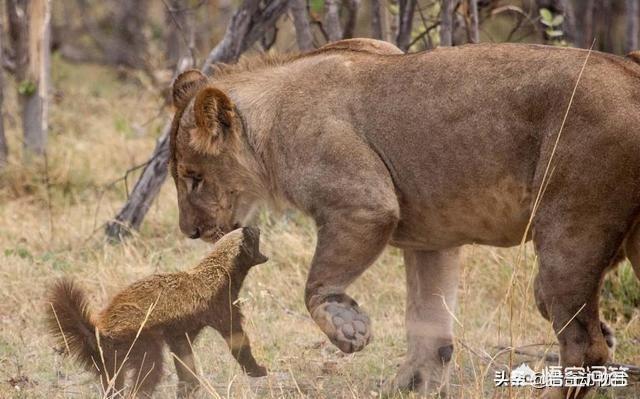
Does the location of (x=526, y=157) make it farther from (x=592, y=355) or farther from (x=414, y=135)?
(x=592, y=355)

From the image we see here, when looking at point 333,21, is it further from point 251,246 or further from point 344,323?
point 344,323

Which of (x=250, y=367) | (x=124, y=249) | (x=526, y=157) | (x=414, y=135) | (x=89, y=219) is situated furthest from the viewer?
(x=89, y=219)

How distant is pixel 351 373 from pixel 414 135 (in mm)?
1448

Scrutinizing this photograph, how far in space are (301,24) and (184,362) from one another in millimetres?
3205

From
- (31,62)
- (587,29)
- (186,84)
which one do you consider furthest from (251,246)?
(587,29)

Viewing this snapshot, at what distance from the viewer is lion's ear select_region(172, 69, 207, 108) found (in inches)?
217

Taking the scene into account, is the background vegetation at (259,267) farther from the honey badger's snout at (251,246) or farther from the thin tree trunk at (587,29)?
the thin tree trunk at (587,29)

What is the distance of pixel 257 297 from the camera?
6.89 m

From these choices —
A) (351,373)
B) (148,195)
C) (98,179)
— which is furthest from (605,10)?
(351,373)

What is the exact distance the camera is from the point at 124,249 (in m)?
7.57

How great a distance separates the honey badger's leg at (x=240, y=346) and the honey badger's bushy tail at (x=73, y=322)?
608 millimetres

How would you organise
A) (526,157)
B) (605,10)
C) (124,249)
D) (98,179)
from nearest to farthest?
1. (526,157)
2. (124,249)
3. (98,179)
4. (605,10)

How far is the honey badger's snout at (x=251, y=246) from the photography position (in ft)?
17.4

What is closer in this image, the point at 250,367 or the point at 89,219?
the point at 250,367
